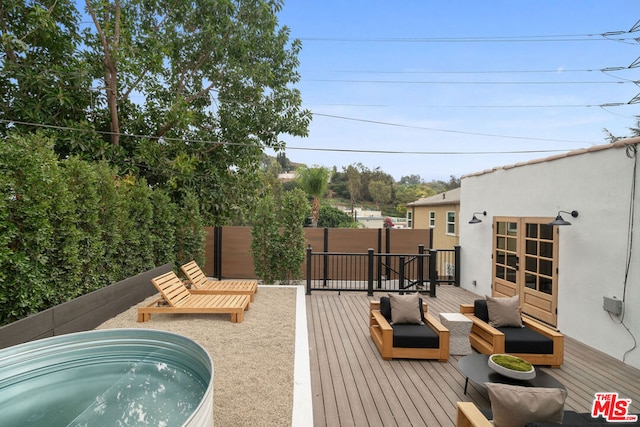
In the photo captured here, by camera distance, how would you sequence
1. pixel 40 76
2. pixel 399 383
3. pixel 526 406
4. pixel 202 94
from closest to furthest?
pixel 526 406 → pixel 399 383 → pixel 40 76 → pixel 202 94

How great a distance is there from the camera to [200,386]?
8.41 ft

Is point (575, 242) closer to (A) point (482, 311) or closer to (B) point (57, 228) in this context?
(A) point (482, 311)

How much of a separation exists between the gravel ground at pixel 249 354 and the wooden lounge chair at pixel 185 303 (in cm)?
17

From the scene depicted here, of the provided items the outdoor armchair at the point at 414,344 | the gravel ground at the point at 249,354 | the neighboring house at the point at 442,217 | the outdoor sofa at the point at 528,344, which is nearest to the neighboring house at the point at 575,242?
the outdoor sofa at the point at 528,344

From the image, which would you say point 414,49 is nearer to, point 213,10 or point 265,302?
point 213,10

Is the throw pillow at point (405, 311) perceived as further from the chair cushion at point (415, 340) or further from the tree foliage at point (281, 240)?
the tree foliage at point (281, 240)

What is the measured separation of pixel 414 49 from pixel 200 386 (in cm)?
1938

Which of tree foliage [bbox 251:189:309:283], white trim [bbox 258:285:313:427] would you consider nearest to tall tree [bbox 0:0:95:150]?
tree foliage [bbox 251:189:309:283]

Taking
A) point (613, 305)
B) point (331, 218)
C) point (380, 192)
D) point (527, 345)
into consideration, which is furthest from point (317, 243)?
point (380, 192)

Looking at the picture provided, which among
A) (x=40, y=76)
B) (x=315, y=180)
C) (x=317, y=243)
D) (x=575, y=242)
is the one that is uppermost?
(x=40, y=76)

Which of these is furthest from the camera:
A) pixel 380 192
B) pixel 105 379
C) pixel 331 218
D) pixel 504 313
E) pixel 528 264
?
pixel 380 192

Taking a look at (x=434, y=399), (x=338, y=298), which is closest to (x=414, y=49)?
(x=338, y=298)

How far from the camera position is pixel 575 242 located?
17.3ft

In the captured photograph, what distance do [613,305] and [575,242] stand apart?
3.64ft
